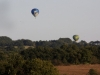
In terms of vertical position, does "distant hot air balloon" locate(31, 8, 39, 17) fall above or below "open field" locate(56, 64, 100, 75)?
above

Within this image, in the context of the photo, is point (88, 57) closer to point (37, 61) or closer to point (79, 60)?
point (79, 60)

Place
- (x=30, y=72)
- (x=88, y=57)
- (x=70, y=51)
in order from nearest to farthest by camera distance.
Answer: (x=30, y=72) → (x=88, y=57) → (x=70, y=51)

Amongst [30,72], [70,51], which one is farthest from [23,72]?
[70,51]

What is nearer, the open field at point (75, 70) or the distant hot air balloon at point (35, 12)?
the open field at point (75, 70)

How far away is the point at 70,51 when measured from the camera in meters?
67.1

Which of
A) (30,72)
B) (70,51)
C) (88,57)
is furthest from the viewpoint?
(70,51)

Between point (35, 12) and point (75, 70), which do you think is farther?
point (35, 12)

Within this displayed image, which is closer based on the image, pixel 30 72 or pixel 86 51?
pixel 30 72

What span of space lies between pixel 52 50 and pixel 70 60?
21.2 feet

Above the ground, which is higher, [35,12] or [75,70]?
[35,12]

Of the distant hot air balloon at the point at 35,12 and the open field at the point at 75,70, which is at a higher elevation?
the distant hot air balloon at the point at 35,12

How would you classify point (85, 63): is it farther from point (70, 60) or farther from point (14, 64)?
point (14, 64)

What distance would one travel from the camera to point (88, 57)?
61719 millimetres

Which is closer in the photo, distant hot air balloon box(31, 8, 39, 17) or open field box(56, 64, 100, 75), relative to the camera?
open field box(56, 64, 100, 75)
